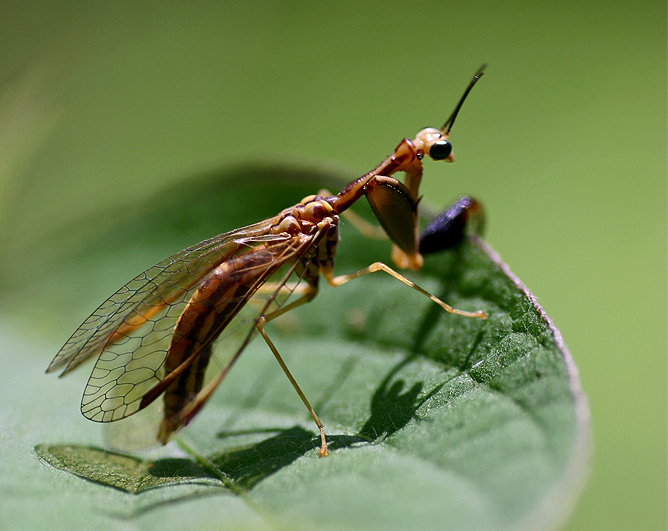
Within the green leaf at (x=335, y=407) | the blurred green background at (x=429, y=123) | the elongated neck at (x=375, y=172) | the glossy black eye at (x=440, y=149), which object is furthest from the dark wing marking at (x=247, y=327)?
the glossy black eye at (x=440, y=149)

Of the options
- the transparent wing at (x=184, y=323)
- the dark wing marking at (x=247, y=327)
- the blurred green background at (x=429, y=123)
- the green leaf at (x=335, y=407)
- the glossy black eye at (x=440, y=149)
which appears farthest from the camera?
the blurred green background at (x=429, y=123)

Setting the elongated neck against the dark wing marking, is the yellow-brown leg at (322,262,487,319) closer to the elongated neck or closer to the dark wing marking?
the dark wing marking

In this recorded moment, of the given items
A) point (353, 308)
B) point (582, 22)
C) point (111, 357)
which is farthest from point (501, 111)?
point (111, 357)

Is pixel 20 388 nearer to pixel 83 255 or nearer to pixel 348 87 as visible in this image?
pixel 83 255

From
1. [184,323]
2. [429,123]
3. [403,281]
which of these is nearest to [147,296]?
[184,323]

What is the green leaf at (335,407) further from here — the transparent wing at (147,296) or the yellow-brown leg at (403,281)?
the transparent wing at (147,296)

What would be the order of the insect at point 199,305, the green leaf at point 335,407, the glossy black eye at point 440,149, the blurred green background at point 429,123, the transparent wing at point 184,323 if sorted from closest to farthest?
the green leaf at point 335,407
the insect at point 199,305
the transparent wing at point 184,323
the glossy black eye at point 440,149
the blurred green background at point 429,123

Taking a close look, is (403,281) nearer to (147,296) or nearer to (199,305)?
(199,305)
